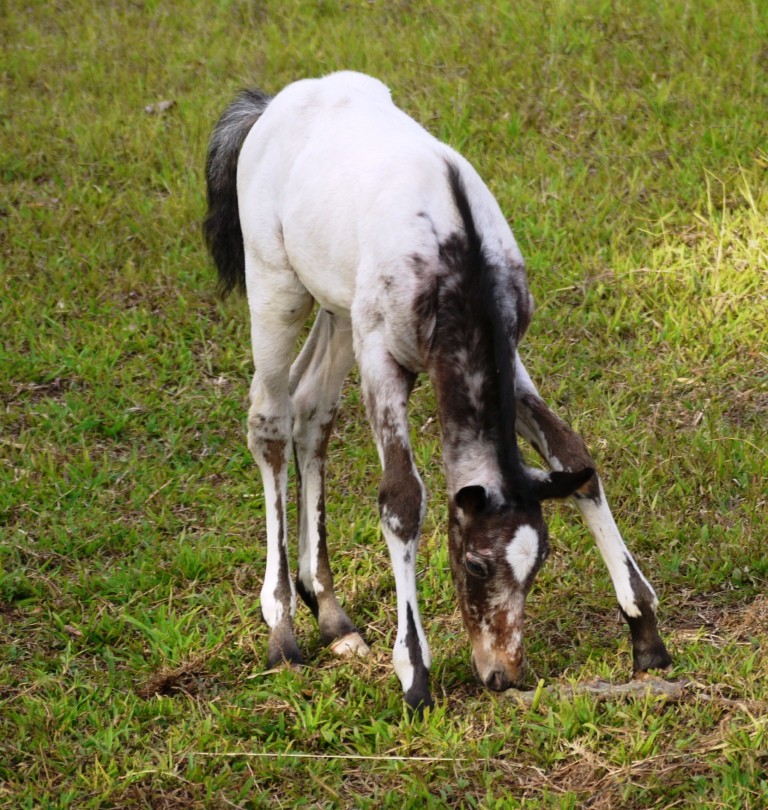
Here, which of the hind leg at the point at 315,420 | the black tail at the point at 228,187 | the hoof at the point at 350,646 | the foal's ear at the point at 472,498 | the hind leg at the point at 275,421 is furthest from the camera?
the black tail at the point at 228,187

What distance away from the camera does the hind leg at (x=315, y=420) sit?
502cm

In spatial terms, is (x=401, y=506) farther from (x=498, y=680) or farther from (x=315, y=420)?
(x=315, y=420)

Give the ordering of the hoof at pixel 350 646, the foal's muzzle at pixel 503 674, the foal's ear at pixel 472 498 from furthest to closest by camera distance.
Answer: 1. the hoof at pixel 350 646
2. the foal's muzzle at pixel 503 674
3. the foal's ear at pixel 472 498

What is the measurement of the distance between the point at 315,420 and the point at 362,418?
1.13m

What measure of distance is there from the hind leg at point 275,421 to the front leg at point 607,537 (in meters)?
1.06

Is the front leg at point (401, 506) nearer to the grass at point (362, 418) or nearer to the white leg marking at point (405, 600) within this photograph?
the white leg marking at point (405, 600)

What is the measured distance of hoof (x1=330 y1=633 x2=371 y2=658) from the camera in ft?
15.2

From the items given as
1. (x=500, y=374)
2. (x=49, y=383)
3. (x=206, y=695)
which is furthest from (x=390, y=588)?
(x=49, y=383)

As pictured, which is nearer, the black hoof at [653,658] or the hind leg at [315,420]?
the black hoof at [653,658]

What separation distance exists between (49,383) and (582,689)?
3.62 meters

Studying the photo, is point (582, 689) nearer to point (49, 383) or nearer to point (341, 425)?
point (341, 425)

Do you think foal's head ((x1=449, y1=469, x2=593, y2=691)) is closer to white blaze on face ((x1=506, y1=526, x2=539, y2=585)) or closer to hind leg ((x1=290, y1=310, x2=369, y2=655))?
white blaze on face ((x1=506, y1=526, x2=539, y2=585))

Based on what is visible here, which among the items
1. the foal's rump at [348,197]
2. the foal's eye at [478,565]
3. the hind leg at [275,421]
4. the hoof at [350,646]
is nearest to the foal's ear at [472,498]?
the foal's eye at [478,565]

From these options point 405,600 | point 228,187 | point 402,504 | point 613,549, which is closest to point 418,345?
point 402,504
